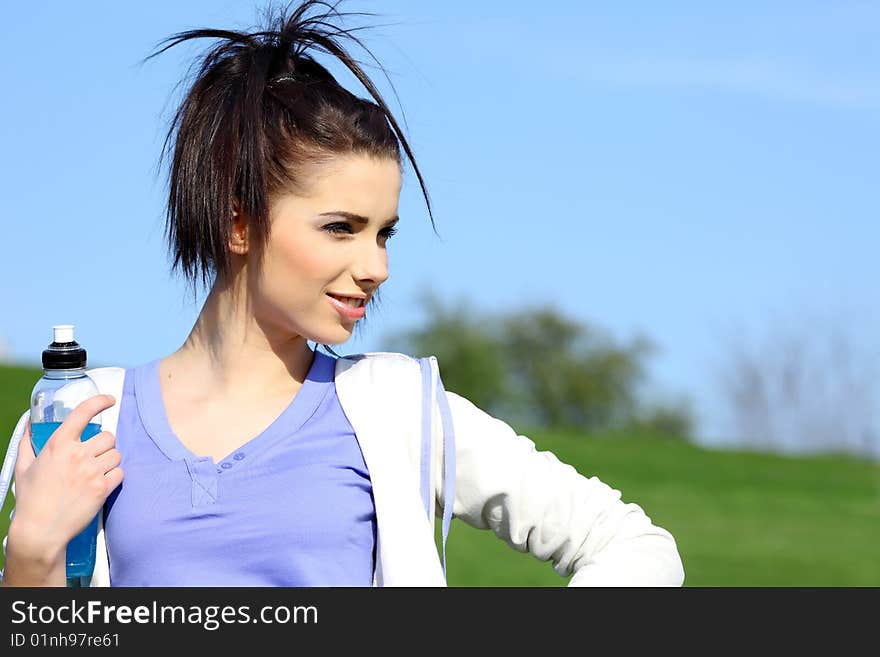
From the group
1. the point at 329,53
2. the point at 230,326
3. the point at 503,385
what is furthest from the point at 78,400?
the point at 503,385

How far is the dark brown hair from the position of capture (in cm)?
251

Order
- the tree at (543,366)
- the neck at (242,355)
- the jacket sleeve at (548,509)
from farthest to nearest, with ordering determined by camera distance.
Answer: the tree at (543,366), the neck at (242,355), the jacket sleeve at (548,509)

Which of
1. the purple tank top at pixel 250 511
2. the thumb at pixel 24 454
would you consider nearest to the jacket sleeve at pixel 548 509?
the purple tank top at pixel 250 511

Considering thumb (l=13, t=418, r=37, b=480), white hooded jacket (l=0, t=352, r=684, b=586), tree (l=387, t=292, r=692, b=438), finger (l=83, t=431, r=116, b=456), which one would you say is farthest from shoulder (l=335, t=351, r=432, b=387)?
tree (l=387, t=292, r=692, b=438)

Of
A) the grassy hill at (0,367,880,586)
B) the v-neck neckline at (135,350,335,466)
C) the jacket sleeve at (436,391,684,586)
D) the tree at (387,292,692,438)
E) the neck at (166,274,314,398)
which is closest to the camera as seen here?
the jacket sleeve at (436,391,684,586)

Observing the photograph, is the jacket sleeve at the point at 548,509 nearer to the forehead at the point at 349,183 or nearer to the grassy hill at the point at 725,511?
the forehead at the point at 349,183

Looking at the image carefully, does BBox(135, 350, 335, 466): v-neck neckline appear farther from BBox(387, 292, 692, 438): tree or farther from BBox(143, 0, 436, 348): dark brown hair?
BBox(387, 292, 692, 438): tree

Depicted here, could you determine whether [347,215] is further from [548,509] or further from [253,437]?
[548,509]

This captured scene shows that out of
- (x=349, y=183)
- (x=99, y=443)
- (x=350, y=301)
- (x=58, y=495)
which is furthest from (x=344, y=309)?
(x=58, y=495)

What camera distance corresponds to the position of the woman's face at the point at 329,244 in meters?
2.46

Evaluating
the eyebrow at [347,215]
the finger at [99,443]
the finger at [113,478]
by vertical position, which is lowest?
the finger at [113,478]

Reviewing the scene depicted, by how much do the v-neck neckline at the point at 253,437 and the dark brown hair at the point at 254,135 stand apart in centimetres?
27

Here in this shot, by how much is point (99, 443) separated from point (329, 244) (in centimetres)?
61
